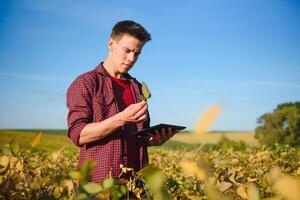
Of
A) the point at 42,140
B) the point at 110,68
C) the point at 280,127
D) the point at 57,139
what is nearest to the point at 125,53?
the point at 110,68

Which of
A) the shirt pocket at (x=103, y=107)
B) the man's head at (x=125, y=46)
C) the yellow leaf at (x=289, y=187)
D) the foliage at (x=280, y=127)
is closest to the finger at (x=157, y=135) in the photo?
the shirt pocket at (x=103, y=107)

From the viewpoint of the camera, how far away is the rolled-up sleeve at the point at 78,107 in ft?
9.20

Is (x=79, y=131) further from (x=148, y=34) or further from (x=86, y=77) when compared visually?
(x=148, y=34)

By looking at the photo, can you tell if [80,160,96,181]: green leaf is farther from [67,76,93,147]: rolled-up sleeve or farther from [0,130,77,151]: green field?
[67,76,93,147]: rolled-up sleeve

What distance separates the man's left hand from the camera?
310 cm

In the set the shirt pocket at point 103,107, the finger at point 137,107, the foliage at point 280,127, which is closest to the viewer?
the finger at point 137,107

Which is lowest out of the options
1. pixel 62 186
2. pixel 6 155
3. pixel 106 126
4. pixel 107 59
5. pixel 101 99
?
pixel 62 186

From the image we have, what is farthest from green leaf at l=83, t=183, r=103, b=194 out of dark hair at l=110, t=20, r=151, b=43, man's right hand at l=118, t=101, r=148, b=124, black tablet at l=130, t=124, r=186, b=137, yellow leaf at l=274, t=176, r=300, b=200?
dark hair at l=110, t=20, r=151, b=43

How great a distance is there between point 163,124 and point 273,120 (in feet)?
147

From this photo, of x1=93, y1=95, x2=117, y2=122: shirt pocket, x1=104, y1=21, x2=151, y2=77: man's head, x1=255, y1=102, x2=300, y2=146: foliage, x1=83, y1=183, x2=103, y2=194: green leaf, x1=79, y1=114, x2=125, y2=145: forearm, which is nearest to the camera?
x1=83, y1=183, x2=103, y2=194: green leaf

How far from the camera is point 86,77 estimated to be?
300 cm

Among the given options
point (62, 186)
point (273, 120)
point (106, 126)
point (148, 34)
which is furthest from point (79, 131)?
point (273, 120)

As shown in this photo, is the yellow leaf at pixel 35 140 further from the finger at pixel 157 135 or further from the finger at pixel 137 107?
the finger at pixel 157 135

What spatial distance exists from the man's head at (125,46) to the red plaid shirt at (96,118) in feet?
0.66
